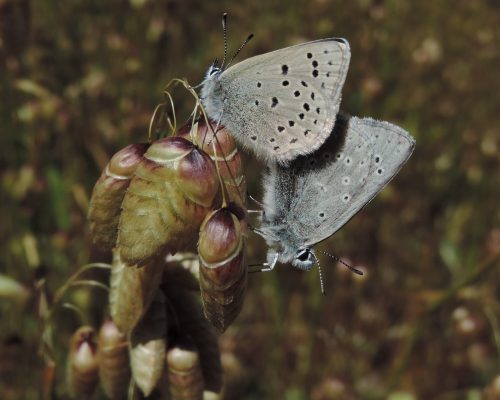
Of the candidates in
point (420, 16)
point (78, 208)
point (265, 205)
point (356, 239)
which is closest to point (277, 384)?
point (356, 239)

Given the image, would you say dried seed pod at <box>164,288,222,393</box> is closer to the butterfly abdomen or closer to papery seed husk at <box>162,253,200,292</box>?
papery seed husk at <box>162,253,200,292</box>

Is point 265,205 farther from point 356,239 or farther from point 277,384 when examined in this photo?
point 356,239

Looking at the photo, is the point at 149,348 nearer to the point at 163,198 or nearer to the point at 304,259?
the point at 163,198

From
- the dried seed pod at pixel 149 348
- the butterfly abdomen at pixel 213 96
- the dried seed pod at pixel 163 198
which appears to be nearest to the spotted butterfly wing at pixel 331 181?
the butterfly abdomen at pixel 213 96

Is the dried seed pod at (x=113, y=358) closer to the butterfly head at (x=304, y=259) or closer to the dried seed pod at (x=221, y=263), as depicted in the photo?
the dried seed pod at (x=221, y=263)

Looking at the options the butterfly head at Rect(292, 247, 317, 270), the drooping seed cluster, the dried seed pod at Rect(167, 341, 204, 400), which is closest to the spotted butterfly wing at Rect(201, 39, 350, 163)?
the butterfly head at Rect(292, 247, 317, 270)

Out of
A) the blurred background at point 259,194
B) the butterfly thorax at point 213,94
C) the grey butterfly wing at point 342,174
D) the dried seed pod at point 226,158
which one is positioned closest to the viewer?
the dried seed pod at point 226,158

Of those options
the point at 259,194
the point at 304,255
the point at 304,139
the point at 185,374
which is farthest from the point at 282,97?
the point at 259,194
